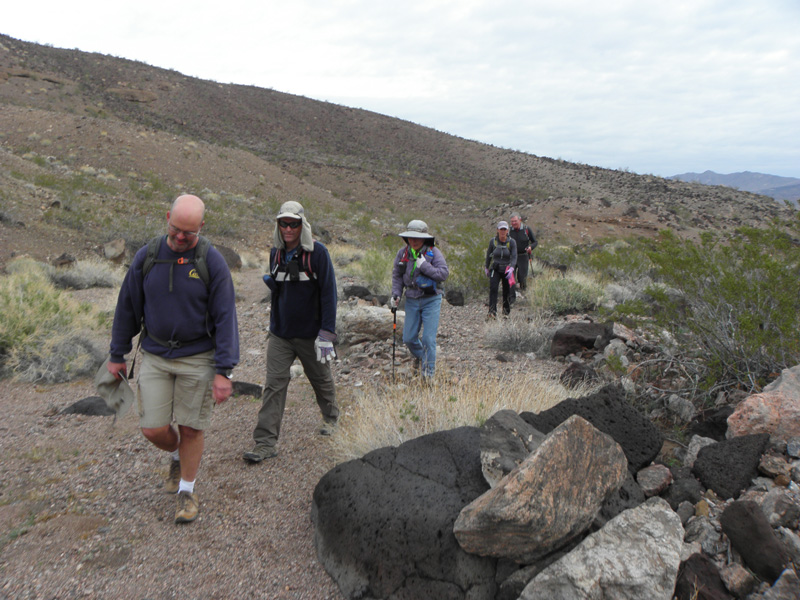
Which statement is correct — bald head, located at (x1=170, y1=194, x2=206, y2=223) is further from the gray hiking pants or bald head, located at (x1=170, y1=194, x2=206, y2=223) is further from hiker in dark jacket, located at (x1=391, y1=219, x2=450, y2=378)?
hiker in dark jacket, located at (x1=391, y1=219, x2=450, y2=378)

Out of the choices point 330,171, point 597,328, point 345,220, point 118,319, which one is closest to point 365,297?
point 597,328

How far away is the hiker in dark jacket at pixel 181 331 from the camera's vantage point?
10.1 ft

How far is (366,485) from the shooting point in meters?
3.06

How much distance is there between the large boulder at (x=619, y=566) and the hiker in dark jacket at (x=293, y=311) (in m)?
2.16

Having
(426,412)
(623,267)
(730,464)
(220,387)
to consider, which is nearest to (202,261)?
(220,387)

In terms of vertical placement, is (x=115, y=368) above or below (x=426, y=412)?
above

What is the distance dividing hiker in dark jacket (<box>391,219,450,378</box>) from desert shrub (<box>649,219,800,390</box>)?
85.7 inches

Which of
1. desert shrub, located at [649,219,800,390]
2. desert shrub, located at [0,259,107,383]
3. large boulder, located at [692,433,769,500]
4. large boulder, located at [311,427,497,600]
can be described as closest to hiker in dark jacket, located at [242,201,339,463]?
large boulder, located at [311,427,497,600]

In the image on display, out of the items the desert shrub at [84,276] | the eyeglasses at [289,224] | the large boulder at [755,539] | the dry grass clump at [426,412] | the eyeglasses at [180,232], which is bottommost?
the desert shrub at [84,276]

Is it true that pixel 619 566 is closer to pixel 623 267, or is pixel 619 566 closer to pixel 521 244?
pixel 521 244

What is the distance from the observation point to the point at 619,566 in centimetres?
236

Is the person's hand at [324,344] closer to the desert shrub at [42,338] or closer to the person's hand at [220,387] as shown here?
the person's hand at [220,387]

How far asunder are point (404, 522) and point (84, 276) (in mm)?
10171

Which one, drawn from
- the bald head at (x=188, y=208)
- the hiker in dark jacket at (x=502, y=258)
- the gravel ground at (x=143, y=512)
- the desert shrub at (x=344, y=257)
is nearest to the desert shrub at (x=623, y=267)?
the hiker in dark jacket at (x=502, y=258)
